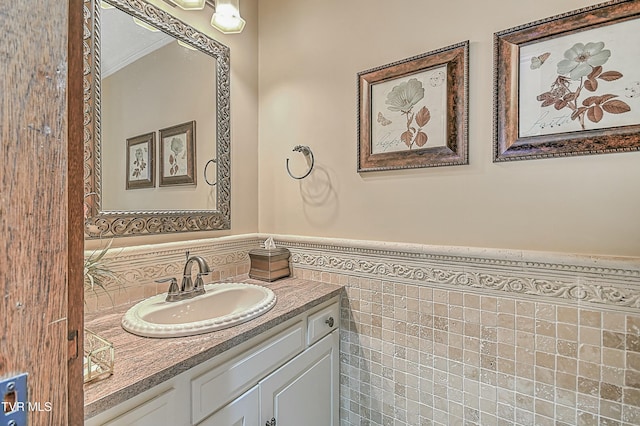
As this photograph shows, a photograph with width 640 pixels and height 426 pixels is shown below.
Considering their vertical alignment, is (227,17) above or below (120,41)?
above

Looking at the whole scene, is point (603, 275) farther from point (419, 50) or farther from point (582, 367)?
point (419, 50)

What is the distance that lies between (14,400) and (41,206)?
21 centimetres

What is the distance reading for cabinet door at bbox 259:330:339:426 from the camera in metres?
1.01

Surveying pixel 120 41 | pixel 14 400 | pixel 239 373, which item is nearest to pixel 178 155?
pixel 120 41

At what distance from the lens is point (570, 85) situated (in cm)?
95

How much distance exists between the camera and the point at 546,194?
997mm

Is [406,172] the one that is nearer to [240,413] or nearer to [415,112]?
[415,112]

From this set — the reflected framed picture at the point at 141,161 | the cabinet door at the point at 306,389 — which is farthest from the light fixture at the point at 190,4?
the cabinet door at the point at 306,389

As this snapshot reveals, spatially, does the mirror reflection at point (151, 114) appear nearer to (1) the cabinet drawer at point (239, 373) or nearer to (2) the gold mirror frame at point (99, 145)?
(2) the gold mirror frame at point (99, 145)

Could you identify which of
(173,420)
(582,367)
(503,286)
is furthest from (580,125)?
(173,420)

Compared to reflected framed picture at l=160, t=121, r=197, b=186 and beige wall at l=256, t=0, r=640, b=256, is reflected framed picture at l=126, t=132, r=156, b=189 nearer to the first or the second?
reflected framed picture at l=160, t=121, r=197, b=186

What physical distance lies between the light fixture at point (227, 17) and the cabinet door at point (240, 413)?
153cm

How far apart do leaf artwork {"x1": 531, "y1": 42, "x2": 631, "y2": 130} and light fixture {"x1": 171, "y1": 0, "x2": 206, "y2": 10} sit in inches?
57.1

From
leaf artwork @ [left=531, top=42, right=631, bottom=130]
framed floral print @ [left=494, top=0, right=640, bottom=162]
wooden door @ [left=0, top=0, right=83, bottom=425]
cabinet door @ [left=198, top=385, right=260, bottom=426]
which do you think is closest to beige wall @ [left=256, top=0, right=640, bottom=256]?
framed floral print @ [left=494, top=0, right=640, bottom=162]
